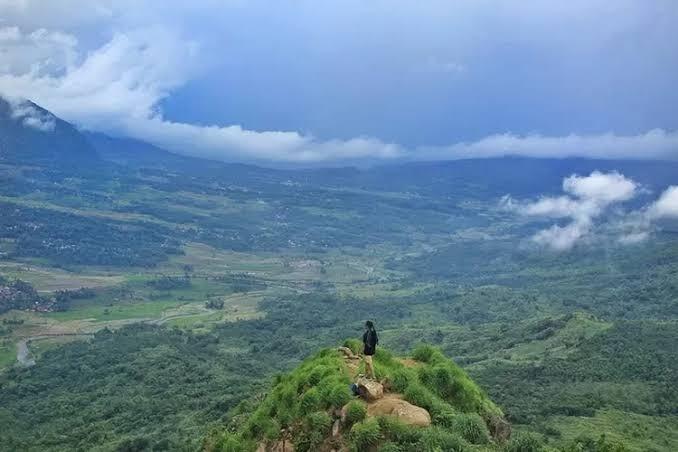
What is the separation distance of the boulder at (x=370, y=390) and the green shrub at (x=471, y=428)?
9.73 ft

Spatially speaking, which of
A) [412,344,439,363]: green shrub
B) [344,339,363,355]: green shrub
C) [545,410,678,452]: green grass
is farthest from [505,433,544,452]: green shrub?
[545,410,678,452]: green grass

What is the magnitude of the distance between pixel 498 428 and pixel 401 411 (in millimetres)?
6058

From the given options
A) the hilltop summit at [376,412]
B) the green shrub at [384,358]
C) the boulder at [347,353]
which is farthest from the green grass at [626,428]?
the hilltop summit at [376,412]

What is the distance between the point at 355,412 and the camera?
77.2 feet

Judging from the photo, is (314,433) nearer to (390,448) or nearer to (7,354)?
(390,448)

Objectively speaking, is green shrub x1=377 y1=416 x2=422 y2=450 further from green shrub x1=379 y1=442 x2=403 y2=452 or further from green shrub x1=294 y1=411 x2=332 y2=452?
green shrub x1=294 y1=411 x2=332 y2=452

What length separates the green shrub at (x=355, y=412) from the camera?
77.0 ft

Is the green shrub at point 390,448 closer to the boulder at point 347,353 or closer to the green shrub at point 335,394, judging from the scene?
the green shrub at point 335,394

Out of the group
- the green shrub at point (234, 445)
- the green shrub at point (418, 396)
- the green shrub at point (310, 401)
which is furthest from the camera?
the green shrub at point (234, 445)

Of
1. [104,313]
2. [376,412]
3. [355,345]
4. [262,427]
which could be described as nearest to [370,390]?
[376,412]

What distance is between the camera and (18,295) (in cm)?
19275

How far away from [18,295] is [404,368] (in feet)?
629

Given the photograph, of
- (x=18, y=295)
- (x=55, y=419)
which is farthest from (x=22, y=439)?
(x=18, y=295)

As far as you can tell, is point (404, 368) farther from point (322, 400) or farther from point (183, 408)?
point (183, 408)
